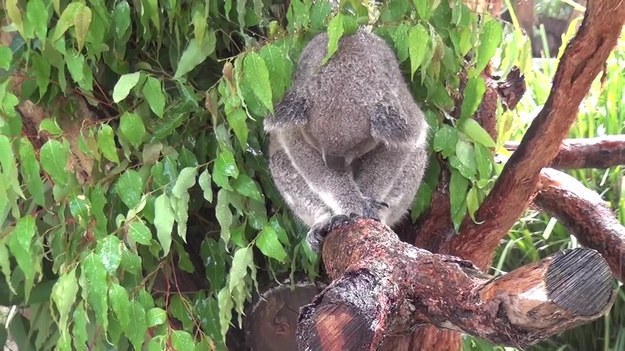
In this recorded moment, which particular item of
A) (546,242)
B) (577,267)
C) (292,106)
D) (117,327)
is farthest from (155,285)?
(546,242)

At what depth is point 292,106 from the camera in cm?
229

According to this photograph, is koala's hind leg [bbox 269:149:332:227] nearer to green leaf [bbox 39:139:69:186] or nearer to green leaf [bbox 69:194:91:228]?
green leaf [bbox 69:194:91:228]

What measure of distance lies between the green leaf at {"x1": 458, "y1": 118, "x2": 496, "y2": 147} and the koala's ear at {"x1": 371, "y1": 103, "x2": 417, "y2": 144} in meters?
0.21

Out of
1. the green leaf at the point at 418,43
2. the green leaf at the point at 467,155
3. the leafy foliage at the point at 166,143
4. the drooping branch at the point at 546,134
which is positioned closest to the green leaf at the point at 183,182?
the leafy foliage at the point at 166,143

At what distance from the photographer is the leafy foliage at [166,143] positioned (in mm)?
2027

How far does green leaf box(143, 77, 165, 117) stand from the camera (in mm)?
2123

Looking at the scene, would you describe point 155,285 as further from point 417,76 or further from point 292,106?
point 417,76

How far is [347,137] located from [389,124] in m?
0.15

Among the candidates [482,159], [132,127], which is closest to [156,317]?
[132,127]

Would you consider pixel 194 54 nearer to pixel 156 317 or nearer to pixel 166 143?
pixel 166 143

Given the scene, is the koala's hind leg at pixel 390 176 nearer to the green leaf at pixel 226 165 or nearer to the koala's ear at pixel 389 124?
the koala's ear at pixel 389 124

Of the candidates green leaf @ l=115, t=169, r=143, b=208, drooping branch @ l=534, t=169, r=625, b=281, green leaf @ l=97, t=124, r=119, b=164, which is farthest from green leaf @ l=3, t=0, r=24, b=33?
drooping branch @ l=534, t=169, r=625, b=281

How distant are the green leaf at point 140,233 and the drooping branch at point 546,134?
111 centimetres

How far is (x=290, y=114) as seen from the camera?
229cm
